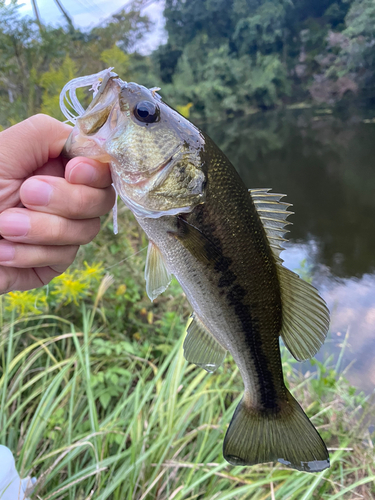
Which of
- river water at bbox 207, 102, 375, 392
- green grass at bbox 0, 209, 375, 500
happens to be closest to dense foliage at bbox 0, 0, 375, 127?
Answer: river water at bbox 207, 102, 375, 392

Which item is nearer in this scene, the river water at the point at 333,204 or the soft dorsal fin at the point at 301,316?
the soft dorsal fin at the point at 301,316

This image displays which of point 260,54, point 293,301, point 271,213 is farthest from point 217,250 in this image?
point 260,54

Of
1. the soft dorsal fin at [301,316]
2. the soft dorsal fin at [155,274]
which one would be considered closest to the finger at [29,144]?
the soft dorsal fin at [155,274]

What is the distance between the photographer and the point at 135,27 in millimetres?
4867

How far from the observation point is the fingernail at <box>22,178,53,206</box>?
98 cm

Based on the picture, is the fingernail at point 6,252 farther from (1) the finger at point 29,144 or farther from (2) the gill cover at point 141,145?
(2) the gill cover at point 141,145

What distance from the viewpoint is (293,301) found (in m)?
1.10

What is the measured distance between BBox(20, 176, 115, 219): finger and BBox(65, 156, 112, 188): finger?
22mm

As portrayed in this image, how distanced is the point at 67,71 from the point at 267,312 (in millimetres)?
2865

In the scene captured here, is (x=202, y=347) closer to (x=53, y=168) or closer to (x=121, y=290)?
(x=53, y=168)

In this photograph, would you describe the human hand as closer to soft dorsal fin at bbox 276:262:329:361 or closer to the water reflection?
soft dorsal fin at bbox 276:262:329:361

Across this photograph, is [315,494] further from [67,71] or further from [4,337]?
[67,71]

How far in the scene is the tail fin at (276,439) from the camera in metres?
1.01

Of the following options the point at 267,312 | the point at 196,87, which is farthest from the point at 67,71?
the point at 196,87
